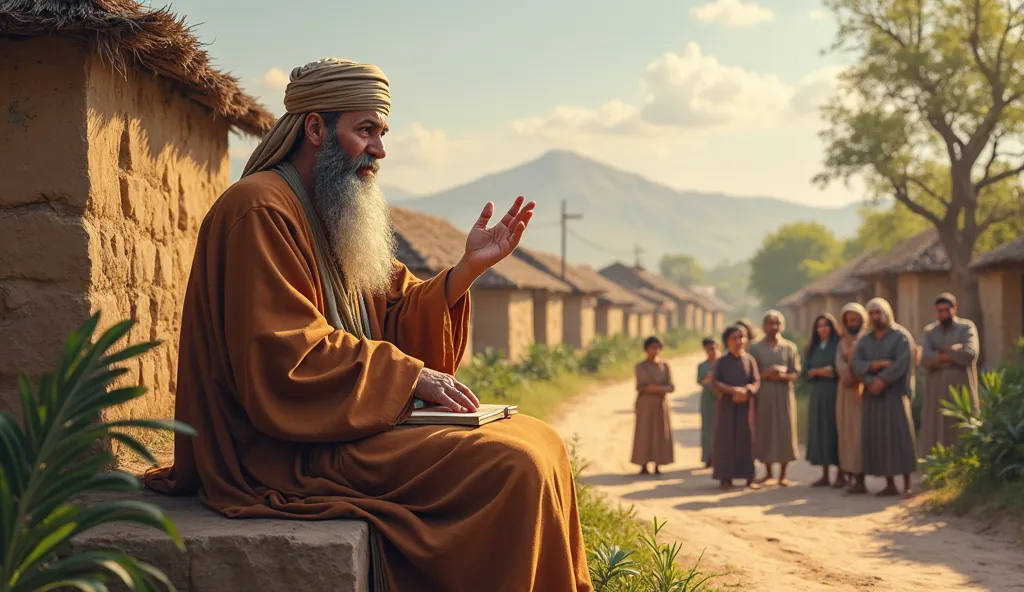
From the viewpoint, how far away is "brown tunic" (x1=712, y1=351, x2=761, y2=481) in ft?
35.3

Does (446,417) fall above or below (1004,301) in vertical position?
below

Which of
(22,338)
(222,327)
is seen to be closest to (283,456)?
(222,327)

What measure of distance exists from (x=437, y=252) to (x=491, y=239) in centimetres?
1845

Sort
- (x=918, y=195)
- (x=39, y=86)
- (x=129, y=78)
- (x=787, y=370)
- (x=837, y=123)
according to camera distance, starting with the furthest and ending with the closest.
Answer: (x=918, y=195), (x=837, y=123), (x=787, y=370), (x=129, y=78), (x=39, y=86)

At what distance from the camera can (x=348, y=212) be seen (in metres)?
3.72

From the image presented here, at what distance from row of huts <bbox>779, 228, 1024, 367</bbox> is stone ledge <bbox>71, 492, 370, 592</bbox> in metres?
14.0

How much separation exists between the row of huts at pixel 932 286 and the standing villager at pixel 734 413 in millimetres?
6086

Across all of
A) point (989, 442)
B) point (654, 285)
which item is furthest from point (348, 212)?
point (654, 285)

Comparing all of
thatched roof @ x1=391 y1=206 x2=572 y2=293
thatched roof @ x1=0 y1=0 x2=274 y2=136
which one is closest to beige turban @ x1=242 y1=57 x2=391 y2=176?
thatched roof @ x1=0 y1=0 x2=274 y2=136

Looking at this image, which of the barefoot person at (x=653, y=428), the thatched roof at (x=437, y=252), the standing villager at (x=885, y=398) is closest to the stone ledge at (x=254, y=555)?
the standing villager at (x=885, y=398)

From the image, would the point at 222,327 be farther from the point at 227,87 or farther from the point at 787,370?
the point at 787,370

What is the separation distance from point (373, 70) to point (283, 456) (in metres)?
1.47

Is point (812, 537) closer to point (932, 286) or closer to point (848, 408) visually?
point (848, 408)

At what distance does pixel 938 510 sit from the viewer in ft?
28.7
